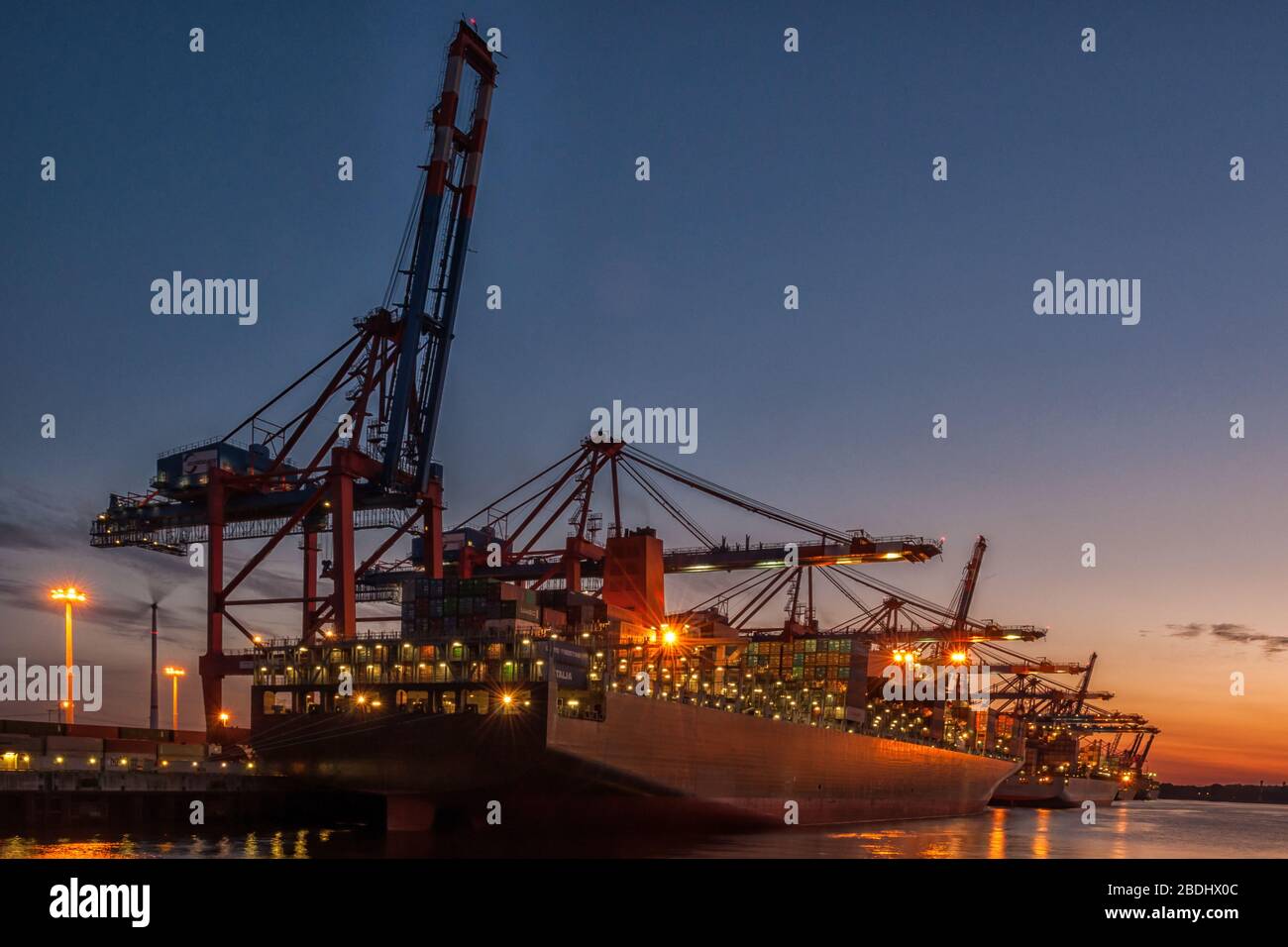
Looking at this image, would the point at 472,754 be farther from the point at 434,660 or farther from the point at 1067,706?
the point at 1067,706

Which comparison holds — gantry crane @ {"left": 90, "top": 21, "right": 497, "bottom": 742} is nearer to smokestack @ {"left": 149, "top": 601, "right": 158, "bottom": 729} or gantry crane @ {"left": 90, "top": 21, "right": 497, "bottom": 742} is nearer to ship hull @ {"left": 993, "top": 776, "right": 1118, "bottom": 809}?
smokestack @ {"left": 149, "top": 601, "right": 158, "bottom": 729}

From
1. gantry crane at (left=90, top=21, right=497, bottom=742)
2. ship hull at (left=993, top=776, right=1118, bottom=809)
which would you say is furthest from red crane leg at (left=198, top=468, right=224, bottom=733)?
ship hull at (left=993, top=776, right=1118, bottom=809)

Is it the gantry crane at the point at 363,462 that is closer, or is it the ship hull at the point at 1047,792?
the gantry crane at the point at 363,462

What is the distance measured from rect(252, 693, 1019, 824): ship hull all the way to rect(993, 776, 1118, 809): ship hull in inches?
3296

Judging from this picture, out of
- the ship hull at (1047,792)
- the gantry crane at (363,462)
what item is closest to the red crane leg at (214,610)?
the gantry crane at (363,462)

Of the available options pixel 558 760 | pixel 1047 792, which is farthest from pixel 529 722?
pixel 1047 792

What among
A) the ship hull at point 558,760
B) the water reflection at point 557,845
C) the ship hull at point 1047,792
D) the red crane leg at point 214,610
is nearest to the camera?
the water reflection at point 557,845

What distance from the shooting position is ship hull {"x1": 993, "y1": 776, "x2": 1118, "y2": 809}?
135 meters

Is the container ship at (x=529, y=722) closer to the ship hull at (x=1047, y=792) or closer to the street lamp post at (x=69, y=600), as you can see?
the street lamp post at (x=69, y=600)

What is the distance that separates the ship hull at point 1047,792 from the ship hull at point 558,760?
83728 mm

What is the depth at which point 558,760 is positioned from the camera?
44312 millimetres

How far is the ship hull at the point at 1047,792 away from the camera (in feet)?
444

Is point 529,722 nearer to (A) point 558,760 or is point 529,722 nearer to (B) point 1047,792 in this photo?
(A) point 558,760

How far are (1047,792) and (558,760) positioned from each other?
110m
